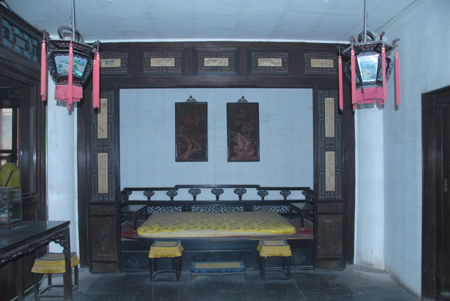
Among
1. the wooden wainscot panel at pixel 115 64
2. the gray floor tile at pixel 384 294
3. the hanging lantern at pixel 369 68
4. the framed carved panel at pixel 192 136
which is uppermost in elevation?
the wooden wainscot panel at pixel 115 64

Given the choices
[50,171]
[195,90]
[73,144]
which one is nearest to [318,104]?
[195,90]

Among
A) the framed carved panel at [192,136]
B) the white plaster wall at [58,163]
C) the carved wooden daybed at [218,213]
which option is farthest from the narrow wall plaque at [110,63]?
the carved wooden daybed at [218,213]

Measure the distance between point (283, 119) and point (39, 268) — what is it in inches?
179

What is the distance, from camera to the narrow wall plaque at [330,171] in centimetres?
470

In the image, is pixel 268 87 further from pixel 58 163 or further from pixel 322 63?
pixel 58 163

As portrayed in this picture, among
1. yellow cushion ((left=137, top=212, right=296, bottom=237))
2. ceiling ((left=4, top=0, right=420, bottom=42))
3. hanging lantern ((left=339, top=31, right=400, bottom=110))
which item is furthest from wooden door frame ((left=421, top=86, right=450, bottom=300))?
yellow cushion ((left=137, top=212, right=296, bottom=237))

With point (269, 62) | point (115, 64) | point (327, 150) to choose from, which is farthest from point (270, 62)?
point (115, 64)

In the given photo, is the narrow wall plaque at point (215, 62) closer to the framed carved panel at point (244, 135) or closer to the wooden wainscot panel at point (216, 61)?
the wooden wainscot panel at point (216, 61)

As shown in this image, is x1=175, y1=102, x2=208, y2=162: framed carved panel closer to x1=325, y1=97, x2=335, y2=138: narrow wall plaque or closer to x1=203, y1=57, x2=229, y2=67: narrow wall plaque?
x1=203, y1=57, x2=229, y2=67: narrow wall plaque

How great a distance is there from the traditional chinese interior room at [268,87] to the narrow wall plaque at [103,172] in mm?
15

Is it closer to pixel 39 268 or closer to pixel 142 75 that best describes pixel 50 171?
pixel 39 268

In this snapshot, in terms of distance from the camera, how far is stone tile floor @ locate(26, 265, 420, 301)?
3.83 metres

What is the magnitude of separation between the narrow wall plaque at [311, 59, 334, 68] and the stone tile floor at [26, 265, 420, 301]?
3053 millimetres

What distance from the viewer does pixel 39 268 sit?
3592 millimetres
